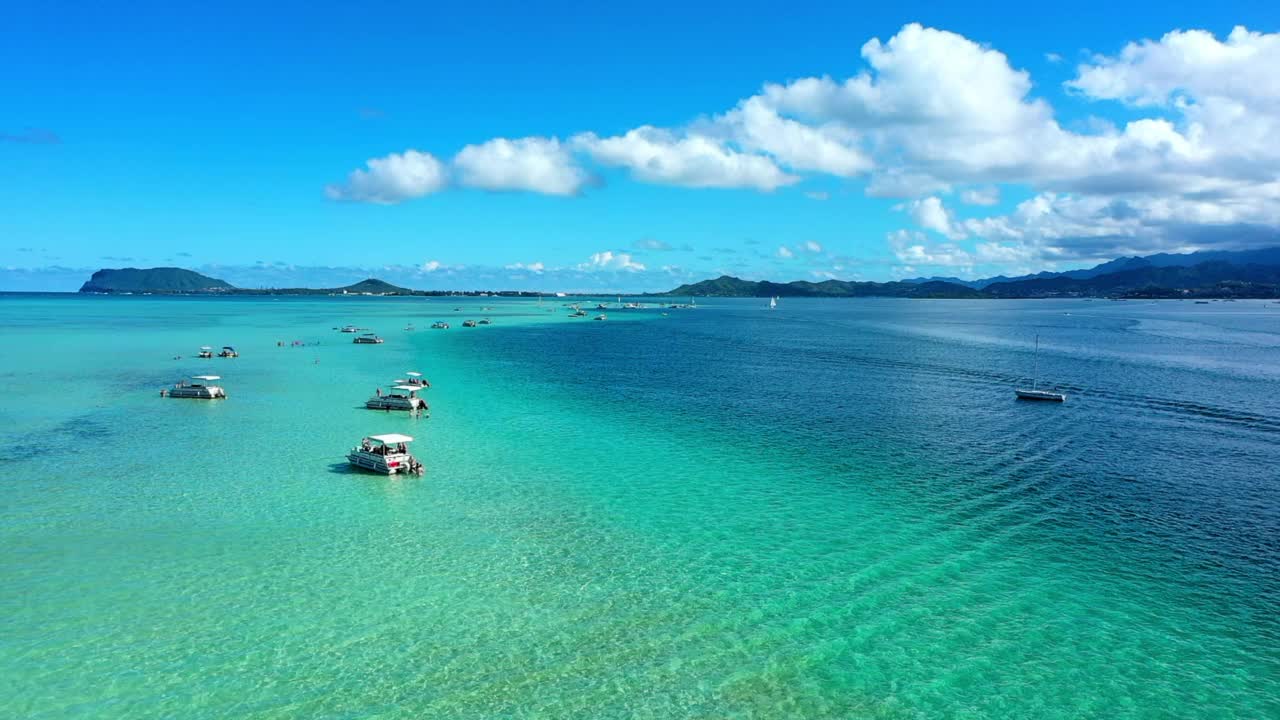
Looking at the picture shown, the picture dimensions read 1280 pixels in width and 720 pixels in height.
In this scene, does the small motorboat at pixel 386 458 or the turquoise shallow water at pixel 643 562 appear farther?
the small motorboat at pixel 386 458

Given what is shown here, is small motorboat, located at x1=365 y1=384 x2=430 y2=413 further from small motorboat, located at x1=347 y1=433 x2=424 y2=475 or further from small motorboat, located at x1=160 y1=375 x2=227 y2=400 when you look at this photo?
small motorboat, located at x1=347 y1=433 x2=424 y2=475

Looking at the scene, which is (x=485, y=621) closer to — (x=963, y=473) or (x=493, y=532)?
(x=493, y=532)

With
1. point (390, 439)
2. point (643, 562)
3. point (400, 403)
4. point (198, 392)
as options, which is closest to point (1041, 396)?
point (643, 562)

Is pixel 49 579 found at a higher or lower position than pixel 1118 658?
higher

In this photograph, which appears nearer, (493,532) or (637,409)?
(493,532)

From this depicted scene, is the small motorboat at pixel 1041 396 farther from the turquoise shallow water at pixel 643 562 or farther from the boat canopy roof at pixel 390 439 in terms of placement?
the boat canopy roof at pixel 390 439

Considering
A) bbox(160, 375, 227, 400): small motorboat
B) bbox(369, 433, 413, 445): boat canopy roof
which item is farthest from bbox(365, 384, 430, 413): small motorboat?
bbox(369, 433, 413, 445): boat canopy roof

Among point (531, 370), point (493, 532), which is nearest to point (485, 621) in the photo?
point (493, 532)

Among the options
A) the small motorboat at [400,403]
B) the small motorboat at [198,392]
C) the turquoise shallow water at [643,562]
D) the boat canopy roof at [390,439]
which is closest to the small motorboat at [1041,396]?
the turquoise shallow water at [643,562]
